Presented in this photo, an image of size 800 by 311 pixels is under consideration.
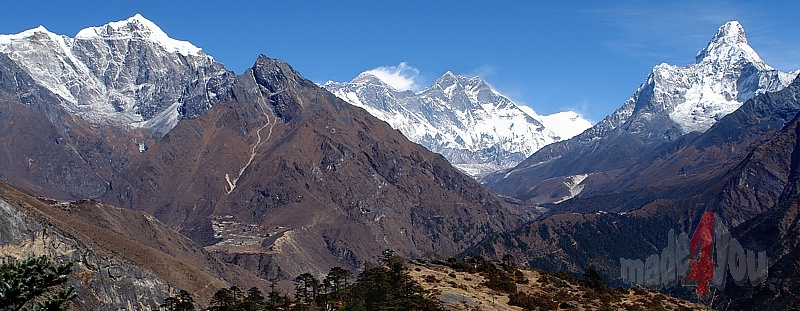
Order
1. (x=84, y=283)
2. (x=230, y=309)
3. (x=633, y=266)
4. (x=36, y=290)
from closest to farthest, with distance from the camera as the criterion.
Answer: (x=36, y=290), (x=633, y=266), (x=230, y=309), (x=84, y=283)

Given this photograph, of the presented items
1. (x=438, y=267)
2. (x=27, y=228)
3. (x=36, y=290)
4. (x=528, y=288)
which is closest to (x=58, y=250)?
(x=27, y=228)

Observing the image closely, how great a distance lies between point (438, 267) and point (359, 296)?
16.5 meters

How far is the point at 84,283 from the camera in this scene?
577 feet

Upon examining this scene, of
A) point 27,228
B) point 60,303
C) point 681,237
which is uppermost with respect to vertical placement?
point 27,228

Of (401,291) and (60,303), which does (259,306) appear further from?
(60,303)

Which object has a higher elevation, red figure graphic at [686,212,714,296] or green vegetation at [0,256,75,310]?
red figure graphic at [686,212,714,296]

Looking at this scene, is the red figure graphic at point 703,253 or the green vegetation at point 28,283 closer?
the green vegetation at point 28,283

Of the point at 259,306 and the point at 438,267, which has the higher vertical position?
the point at 438,267

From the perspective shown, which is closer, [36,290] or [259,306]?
[36,290]

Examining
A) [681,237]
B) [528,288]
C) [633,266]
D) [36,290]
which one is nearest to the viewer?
[36,290]

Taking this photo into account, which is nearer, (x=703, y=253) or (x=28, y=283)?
(x=28, y=283)

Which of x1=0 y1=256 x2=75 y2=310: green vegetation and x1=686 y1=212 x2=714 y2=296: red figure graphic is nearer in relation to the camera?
x1=0 y1=256 x2=75 y2=310: green vegetation

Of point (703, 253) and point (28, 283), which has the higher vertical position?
point (703, 253)

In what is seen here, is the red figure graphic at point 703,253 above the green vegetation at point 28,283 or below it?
above
